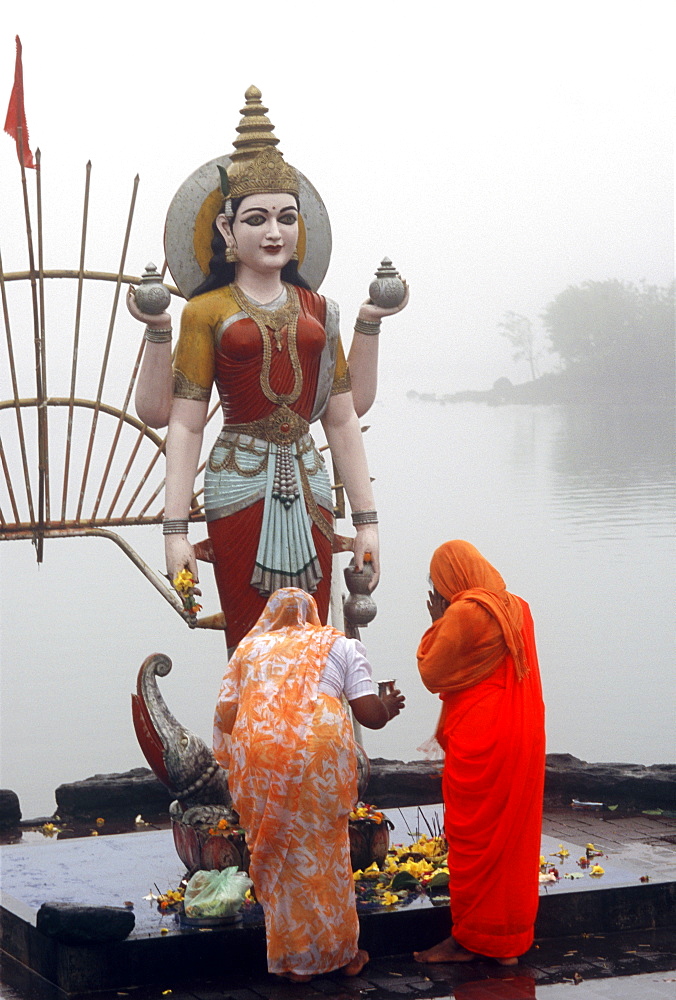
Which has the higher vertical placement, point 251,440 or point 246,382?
point 246,382

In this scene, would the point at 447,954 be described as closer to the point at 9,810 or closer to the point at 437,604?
the point at 437,604

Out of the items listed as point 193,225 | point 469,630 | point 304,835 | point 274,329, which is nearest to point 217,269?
point 193,225

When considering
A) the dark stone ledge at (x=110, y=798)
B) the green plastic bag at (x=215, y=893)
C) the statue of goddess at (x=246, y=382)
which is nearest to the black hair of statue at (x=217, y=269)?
the statue of goddess at (x=246, y=382)

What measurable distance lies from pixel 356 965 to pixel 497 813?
618 millimetres

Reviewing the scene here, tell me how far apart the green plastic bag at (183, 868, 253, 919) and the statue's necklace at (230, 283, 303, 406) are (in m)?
1.62

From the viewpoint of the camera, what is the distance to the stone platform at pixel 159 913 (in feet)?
15.1

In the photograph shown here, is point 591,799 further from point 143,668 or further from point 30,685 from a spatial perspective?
point 30,685

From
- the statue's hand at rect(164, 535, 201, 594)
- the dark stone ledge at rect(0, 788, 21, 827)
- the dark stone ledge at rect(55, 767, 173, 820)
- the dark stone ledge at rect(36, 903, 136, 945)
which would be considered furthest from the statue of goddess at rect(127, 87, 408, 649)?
the dark stone ledge at rect(0, 788, 21, 827)

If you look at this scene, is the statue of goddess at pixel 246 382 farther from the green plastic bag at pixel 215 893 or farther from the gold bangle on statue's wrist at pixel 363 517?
the green plastic bag at pixel 215 893

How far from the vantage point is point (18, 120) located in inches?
230

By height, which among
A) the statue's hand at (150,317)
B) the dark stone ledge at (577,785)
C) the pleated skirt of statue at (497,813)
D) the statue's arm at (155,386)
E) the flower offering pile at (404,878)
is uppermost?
the statue's hand at (150,317)

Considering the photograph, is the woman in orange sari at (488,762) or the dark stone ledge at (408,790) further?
the dark stone ledge at (408,790)

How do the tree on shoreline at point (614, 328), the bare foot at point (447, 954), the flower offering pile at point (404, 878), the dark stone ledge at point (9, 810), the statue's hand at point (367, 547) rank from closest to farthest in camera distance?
the bare foot at point (447, 954) < the flower offering pile at point (404, 878) < the statue's hand at point (367, 547) < the dark stone ledge at point (9, 810) < the tree on shoreline at point (614, 328)

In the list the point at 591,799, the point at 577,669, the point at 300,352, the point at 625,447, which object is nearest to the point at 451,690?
the point at 300,352
